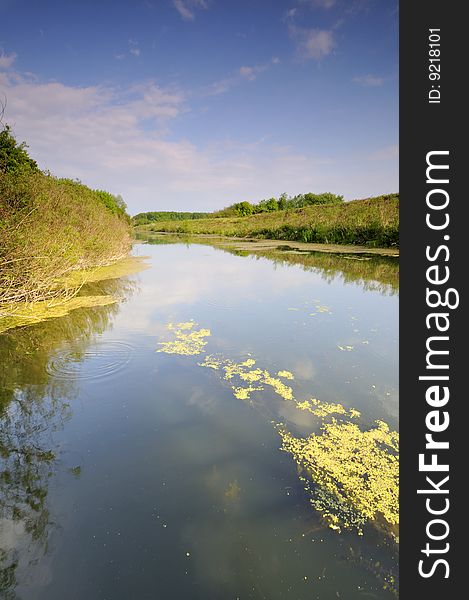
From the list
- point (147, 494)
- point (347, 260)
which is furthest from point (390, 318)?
point (347, 260)

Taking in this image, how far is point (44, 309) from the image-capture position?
6.21 metres

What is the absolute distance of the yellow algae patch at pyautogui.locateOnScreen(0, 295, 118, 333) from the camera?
5.41m

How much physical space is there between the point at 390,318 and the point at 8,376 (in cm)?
597

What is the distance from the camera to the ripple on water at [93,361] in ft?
12.1

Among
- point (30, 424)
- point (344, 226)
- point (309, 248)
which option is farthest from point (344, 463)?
point (344, 226)

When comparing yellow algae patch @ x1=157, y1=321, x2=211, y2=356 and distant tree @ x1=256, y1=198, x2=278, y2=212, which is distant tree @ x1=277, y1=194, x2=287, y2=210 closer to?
distant tree @ x1=256, y1=198, x2=278, y2=212

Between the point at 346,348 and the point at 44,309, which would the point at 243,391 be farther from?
the point at 44,309

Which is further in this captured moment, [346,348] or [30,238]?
[30,238]

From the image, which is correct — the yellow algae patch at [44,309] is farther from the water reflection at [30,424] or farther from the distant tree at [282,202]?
the distant tree at [282,202]

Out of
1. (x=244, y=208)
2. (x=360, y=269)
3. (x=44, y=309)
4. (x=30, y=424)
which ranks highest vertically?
(x=244, y=208)

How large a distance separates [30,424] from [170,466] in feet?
4.71

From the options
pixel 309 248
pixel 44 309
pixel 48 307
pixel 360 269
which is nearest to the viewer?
pixel 44 309

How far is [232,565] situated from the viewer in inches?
63.6

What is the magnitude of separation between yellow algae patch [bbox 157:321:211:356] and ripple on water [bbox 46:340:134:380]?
539mm
